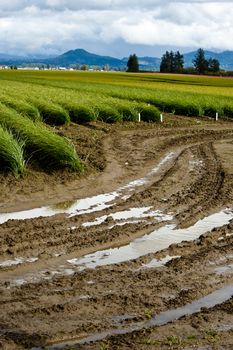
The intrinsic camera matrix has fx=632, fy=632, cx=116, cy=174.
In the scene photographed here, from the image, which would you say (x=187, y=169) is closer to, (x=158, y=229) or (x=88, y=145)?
(x=88, y=145)

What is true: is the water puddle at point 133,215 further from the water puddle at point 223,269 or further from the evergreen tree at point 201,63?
the evergreen tree at point 201,63

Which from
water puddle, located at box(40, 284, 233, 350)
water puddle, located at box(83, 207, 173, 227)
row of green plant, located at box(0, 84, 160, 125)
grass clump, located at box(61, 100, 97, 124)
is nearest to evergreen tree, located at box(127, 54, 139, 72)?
row of green plant, located at box(0, 84, 160, 125)

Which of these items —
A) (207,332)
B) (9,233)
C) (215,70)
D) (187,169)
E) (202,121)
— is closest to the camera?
(207,332)

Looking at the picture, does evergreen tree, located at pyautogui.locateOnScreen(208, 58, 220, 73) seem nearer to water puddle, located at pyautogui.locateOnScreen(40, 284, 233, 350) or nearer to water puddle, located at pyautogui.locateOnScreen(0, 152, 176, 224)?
water puddle, located at pyautogui.locateOnScreen(0, 152, 176, 224)

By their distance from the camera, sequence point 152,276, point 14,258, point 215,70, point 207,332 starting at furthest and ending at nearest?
point 215,70
point 14,258
point 152,276
point 207,332

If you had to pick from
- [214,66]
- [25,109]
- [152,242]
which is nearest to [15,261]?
[152,242]

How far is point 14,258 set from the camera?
313 inches

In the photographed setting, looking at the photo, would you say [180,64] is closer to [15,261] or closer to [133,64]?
[133,64]

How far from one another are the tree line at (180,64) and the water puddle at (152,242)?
356 feet

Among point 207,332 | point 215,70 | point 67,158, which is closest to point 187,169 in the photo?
point 67,158

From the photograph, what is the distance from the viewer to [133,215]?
10.6 metres

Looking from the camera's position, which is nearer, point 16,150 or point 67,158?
point 16,150

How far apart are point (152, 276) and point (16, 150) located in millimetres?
6472

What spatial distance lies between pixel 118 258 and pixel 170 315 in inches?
82.3
